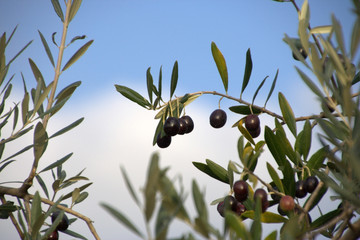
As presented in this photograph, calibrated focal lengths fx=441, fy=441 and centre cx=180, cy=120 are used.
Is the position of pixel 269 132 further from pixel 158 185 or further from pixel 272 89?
pixel 158 185

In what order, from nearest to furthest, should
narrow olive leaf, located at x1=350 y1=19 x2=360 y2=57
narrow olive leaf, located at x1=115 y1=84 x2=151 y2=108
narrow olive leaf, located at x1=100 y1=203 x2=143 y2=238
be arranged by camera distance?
narrow olive leaf, located at x1=100 y1=203 x2=143 y2=238 < narrow olive leaf, located at x1=350 y1=19 x2=360 y2=57 < narrow olive leaf, located at x1=115 y1=84 x2=151 y2=108

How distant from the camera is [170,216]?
55cm

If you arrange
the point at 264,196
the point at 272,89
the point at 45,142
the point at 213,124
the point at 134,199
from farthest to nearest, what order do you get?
the point at 213,124
the point at 272,89
the point at 45,142
the point at 264,196
the point at 134,199

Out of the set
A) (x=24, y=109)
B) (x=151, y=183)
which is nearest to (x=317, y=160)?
(x=24, y=109)

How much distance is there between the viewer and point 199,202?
2.01ft

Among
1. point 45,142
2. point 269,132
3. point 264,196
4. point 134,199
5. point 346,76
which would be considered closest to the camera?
point 134,199

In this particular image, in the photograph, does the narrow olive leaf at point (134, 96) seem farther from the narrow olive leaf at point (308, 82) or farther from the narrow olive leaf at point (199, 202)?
the narrow olive leaf at point (199, 202)

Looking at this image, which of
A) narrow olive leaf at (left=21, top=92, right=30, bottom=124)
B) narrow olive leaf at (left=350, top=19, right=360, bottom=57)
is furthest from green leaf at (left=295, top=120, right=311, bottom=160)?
narrow olive leaf at (left=21, top=92, right=30, bottom=124)

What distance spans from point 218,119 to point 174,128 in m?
0.32

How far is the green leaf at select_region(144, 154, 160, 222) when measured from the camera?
52 cm

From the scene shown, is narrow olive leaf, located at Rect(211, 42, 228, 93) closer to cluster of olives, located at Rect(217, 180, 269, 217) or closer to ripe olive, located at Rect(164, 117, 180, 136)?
ripe olive, located at Rect(164, 117, 180, 136)

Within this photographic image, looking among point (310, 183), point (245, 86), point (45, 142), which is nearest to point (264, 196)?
point (310, 183)

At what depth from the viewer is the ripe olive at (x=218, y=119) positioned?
6.92ft

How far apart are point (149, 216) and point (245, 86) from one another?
1.48m
